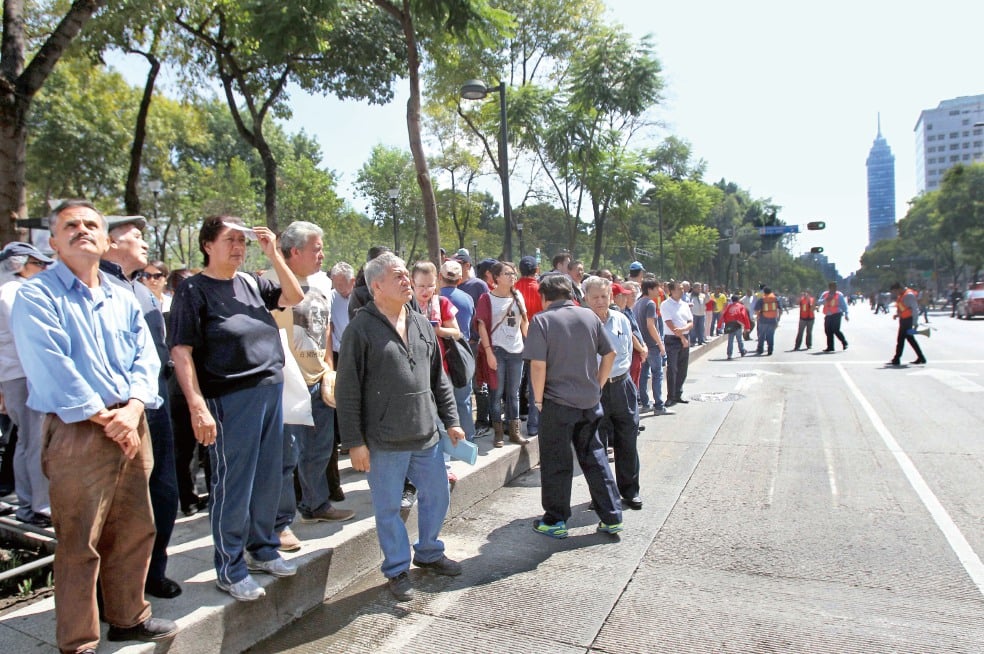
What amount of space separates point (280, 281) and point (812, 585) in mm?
3361

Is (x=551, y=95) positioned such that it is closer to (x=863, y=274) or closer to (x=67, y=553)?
(x=67, y=553)

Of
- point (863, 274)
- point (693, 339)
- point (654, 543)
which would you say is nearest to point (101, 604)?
point (654, 543)

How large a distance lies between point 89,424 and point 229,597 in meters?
1.15

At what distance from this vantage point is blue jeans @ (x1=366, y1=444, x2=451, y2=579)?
363 centimetres

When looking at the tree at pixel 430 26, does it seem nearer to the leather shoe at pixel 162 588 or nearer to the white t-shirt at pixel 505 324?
the white t-shirt at pixel 505 324

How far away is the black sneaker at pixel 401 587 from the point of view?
3.60 metres

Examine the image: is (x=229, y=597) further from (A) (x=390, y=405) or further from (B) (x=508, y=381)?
(B) (x=508, y=381)

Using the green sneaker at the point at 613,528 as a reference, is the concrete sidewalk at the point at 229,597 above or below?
above

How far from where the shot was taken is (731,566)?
154 inches

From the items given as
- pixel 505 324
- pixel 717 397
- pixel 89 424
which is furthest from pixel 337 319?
pixel 717 397

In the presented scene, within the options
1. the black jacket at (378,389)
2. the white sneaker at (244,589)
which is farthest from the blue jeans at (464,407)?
the white sneaker at (244,589)

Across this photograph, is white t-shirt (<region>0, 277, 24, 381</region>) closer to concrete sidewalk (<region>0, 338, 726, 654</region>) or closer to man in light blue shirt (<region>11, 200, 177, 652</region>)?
concrete sidewalk (<region>0, 338, 726, 654</region>)

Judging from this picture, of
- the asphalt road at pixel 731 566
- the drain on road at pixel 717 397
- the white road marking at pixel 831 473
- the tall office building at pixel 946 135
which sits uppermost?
the tall office building at pixel 946 135

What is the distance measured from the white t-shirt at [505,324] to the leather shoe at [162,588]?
372 centimetres
